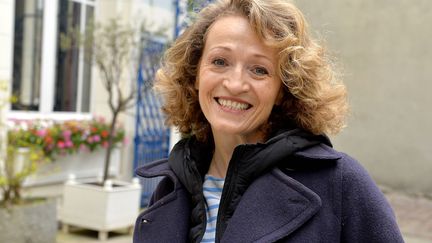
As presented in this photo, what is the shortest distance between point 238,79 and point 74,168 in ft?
19.6

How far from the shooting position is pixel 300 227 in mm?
1527

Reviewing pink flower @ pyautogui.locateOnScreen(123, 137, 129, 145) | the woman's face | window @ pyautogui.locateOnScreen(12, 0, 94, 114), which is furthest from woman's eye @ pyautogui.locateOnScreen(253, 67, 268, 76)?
pink flower @ pyautogui.locateOnScreen(123, 137, 129, 145)

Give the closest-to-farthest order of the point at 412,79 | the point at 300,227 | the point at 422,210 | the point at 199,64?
the point at 300,227
the point at 199,64
the point at 422,210
the point at 412,79

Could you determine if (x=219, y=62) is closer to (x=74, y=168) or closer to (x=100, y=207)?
(x=100, y=207)

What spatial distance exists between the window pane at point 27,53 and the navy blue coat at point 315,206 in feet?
19.7

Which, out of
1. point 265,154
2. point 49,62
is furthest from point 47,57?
point 265,154

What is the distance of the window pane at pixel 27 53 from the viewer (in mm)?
7094

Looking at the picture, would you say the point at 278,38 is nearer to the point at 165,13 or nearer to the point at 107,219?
the point at 107,219

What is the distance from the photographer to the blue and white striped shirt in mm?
1714

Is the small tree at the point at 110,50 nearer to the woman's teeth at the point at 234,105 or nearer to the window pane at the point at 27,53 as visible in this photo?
the window pane at the point at 27,53

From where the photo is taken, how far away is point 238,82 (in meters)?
1.64

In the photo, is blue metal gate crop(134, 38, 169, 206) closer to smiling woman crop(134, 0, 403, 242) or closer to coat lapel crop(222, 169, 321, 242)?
smiling woman crop(134, 0, 403, 242)

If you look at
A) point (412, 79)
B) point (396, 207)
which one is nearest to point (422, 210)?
point (396, 207)

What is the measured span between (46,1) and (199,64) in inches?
234
